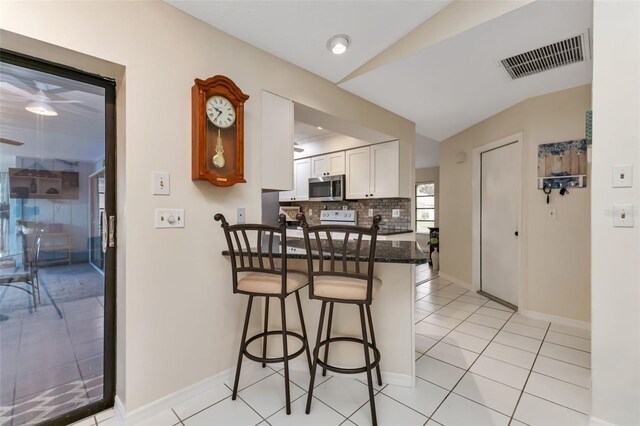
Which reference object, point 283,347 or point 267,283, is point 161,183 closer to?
point 267,283

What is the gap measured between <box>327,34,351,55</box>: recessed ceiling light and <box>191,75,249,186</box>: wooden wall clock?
0.76 meters

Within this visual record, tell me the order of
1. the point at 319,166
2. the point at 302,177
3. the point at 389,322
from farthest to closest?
the point at 302,177, the point at 319,166, the point at 389,322

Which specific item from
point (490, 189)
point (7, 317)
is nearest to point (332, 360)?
point (7, 317)

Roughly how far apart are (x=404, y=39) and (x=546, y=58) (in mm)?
1169

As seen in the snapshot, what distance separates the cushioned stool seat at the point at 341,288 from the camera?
1479 millimetres

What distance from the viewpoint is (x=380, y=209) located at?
4.20 meters

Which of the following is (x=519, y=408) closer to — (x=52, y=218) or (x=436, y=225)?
(x=52, y=218)

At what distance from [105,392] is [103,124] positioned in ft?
5.22

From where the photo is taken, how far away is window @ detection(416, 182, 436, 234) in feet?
→ 24.5

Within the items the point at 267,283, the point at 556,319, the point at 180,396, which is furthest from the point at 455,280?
the point at 180,396

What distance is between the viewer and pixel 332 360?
1.96 metres

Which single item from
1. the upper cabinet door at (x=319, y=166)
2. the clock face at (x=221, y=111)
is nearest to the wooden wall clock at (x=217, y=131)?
the clock face at (x=221, y=111)

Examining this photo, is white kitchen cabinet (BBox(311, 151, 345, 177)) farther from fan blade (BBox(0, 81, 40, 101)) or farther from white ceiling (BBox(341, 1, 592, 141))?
fan blade (BBox(0, 81, 40, 101))

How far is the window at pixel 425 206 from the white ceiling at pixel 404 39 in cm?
473
